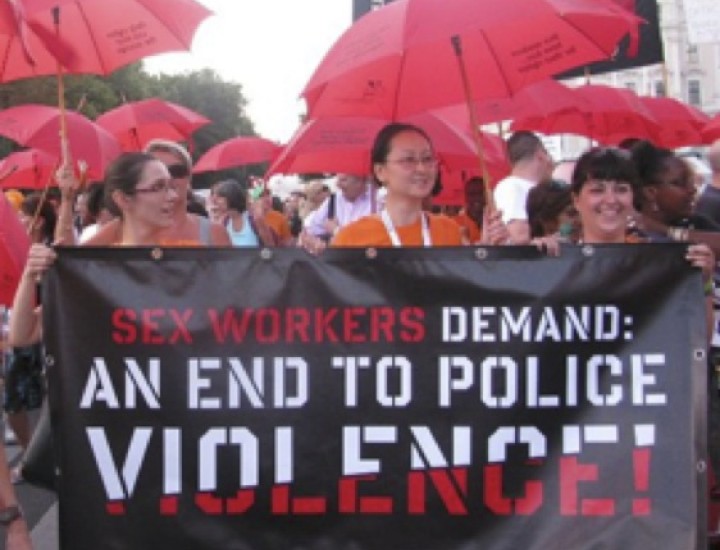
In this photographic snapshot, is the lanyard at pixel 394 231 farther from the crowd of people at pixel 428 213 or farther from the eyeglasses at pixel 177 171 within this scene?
the eyeglasses at pixel 177 171

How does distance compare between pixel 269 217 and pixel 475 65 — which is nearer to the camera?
pixel 475 65

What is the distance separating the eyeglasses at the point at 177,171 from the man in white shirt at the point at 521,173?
1.92 meters

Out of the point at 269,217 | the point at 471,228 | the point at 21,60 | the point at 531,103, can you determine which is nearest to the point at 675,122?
the point at 471,228

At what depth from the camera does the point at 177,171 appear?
6090 millimetres

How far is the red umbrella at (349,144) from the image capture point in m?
7.43

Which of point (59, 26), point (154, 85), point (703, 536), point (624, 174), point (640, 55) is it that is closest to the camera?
point (703, 536)

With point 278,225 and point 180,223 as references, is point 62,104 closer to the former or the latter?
point 180,223

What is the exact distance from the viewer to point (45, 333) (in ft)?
14.5

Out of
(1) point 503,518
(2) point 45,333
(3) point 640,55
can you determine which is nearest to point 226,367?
(2) point 45,333

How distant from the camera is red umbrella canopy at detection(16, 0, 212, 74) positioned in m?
6.66

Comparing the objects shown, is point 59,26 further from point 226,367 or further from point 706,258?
point 706,258

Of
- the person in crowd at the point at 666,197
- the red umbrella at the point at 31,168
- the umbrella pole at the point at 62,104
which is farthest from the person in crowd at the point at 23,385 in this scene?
the person in crowd at the point at 666,197

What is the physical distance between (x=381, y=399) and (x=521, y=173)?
137 inches

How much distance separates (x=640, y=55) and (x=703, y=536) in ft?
22.0
